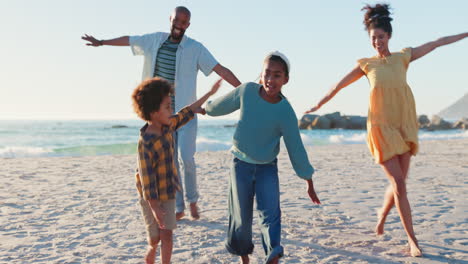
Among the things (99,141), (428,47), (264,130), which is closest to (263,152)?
(264,130)

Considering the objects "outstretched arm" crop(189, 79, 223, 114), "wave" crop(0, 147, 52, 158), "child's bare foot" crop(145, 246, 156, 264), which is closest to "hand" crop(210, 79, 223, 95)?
"outstretched arm" crop(189, 79, 223, 114)

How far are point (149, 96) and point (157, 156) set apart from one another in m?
0.42

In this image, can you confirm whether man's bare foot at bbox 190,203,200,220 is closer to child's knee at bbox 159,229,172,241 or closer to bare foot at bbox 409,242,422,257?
child's knee at bbox 159,229,172,241

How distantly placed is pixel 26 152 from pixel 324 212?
16189 millimetres

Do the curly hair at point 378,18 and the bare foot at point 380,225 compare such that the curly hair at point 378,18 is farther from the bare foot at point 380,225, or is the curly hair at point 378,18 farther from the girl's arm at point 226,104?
the bare foot at point 380,225

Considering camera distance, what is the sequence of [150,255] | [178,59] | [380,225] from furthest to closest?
[178,59]
[380,225]
[150,255]

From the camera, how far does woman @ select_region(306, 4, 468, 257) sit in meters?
3.74

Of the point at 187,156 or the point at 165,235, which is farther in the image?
the point at 187,156

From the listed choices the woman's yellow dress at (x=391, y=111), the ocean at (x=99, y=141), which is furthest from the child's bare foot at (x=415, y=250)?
the ocean at (x=99, y=141)

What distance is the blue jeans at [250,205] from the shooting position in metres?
2.97

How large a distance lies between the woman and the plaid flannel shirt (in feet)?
5.08

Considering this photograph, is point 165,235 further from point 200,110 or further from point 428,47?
point 428,47

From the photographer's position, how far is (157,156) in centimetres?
296

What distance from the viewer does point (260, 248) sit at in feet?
12.9
